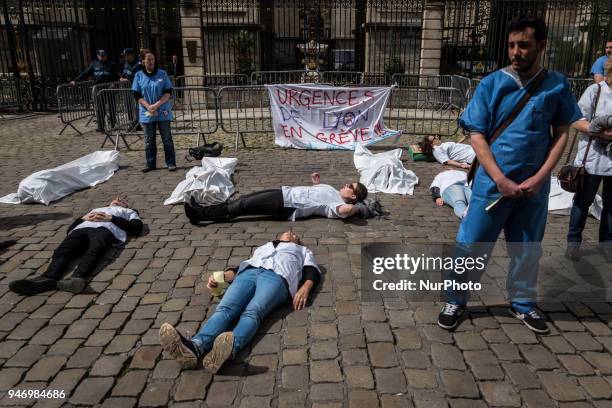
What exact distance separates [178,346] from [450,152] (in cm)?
689

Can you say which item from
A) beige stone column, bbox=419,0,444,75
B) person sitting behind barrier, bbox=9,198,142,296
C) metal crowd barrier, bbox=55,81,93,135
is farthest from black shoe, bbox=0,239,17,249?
beige stone column, bbox=419,0,444,75

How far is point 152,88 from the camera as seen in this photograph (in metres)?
8.20

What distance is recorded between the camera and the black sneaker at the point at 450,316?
3717mm

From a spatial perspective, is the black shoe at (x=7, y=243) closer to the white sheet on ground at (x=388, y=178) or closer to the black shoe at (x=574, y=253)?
the white sheet on ground at (x=388, y=178)

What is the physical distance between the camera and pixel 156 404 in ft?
9.72

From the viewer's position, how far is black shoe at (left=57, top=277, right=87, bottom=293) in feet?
14.0

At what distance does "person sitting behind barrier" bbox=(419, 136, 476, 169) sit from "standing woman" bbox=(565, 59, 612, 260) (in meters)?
3.59

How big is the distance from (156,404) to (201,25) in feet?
53.5

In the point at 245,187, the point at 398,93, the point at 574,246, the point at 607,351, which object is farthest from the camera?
the point at 398,93

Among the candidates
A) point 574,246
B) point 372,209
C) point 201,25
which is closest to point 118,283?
point 372,209

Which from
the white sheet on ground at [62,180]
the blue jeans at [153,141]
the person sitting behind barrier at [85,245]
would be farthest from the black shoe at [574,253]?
the white sheet on ground at [62,180]

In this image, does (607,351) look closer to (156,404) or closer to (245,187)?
(156,404)

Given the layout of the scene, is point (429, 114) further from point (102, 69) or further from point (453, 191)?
point (102, 69)

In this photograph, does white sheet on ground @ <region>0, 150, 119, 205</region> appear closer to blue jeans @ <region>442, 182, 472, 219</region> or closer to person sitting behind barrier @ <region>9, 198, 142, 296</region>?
person sitting behind barrier @ <region>9, 198, 142, 296</region>
